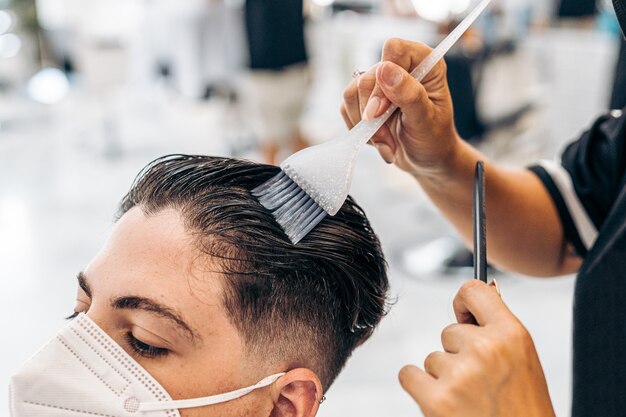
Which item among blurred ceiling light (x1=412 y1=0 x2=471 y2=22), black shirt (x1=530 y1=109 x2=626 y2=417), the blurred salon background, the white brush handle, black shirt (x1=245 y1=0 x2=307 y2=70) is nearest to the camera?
the white brush handle

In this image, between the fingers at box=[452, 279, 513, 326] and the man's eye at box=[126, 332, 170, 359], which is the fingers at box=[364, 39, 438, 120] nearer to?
the fingers at box=[452, 279, 513, 326]

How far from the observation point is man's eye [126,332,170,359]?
0.79m

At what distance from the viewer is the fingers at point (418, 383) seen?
61cm

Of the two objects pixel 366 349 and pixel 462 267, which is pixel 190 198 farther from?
pixel 462 267

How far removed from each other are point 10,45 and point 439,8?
16.4 ft

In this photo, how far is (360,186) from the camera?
410 cm

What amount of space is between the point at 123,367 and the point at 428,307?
6.79ft

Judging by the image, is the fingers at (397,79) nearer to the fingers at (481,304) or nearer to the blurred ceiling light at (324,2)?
the fingers at (481,304)

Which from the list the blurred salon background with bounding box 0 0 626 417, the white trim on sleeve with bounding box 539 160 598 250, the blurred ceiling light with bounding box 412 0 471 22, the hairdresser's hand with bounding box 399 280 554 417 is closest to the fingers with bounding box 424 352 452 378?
the hairdresser's hand with bounding box 399 280 554 417

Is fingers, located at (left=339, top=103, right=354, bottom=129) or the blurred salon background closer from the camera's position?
fingers, located at (left=339, top=103, right=354, bottom=129)

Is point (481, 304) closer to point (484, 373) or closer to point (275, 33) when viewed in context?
point (484, 373)

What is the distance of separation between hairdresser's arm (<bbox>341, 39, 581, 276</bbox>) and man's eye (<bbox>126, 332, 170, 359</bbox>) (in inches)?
14.6

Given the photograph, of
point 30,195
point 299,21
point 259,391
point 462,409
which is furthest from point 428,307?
point 30,195

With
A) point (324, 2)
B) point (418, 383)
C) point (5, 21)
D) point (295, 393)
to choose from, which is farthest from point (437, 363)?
point (5, 21)
